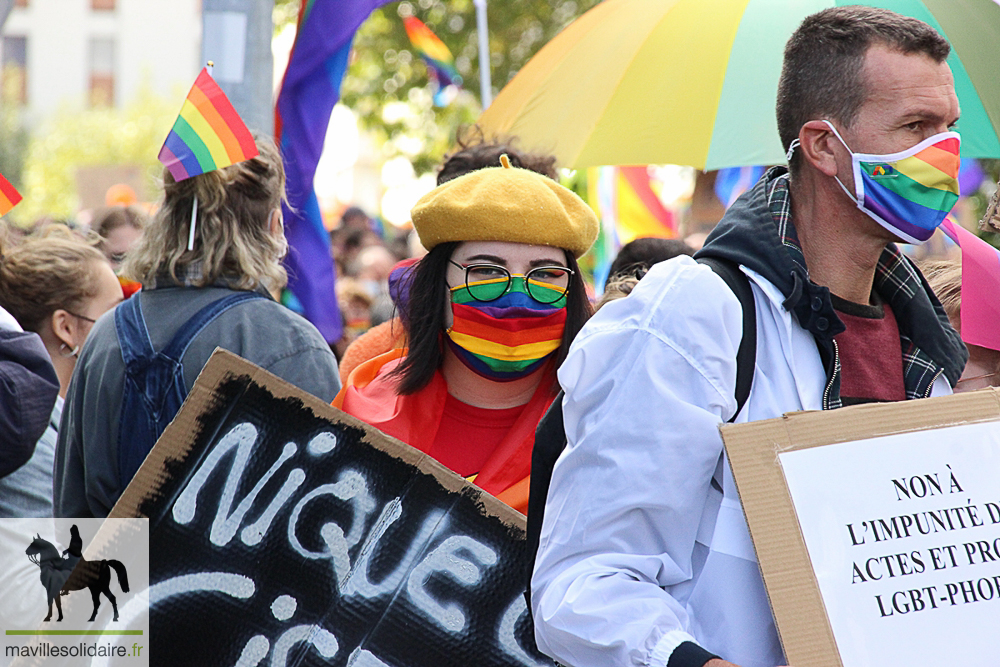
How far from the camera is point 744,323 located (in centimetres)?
184

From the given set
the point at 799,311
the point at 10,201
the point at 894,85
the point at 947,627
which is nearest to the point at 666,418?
the point at 799,311

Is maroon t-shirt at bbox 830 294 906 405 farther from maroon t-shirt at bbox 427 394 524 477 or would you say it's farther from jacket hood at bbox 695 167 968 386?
maroon t-shirt at bbox 427 394 524 477

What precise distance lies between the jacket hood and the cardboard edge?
88 centimetres

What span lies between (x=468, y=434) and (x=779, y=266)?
1363 mm

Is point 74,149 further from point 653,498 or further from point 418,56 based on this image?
point 653,498

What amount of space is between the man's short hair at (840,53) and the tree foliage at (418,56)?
42.3 feet

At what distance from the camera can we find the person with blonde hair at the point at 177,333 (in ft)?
9.89

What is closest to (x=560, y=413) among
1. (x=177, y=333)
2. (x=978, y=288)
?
(x=978, y=288)

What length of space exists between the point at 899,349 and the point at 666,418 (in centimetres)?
66

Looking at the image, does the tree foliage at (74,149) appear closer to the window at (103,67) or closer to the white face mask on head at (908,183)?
the window at (103,67)

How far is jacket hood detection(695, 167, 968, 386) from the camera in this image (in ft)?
6.18

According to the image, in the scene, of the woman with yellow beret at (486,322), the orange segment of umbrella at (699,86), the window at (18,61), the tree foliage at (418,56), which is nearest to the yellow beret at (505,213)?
the woman with yellow beret at (486,322)

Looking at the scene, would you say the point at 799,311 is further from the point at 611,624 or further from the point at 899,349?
the point at 611,624

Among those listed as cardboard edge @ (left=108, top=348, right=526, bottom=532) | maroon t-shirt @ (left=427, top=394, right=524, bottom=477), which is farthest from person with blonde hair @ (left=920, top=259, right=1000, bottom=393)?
cardboard edge @ (left=108, top=348, right=526, bottom=532)
